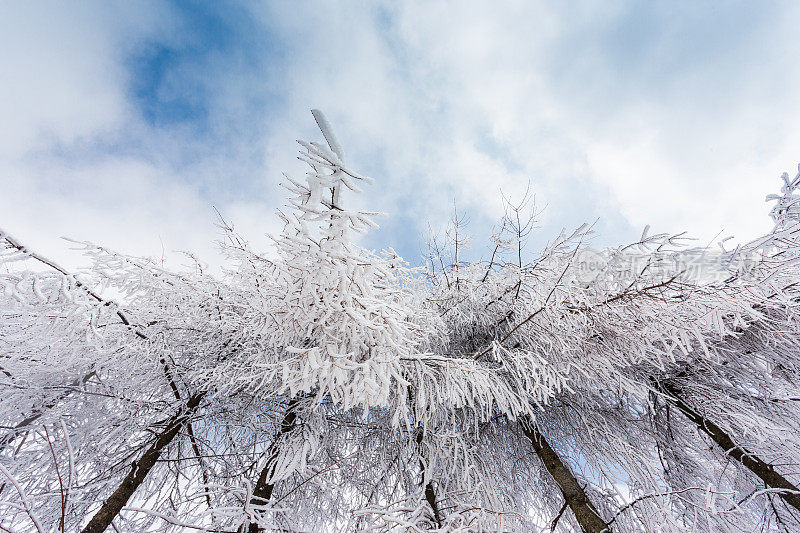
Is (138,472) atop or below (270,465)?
below

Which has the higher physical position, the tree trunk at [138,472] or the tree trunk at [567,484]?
the tree trunk at [567,484]

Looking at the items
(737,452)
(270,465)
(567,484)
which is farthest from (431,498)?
(737,452)

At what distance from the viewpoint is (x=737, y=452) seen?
3664 millimetres

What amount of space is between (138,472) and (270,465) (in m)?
1.07

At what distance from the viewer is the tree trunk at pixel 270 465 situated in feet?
8.85

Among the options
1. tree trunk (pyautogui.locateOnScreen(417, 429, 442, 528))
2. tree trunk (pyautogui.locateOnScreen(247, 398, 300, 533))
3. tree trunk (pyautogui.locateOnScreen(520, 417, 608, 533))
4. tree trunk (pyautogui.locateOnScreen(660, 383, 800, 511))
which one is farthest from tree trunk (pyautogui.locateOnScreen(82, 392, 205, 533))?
tree trunk (pyautogui.locateOnScreen(660, 383, 800, 511))

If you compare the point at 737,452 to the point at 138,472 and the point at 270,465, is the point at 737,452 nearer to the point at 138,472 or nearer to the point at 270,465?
the point at 270,465

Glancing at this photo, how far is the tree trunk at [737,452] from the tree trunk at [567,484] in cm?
137

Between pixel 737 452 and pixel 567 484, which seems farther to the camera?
pixel 737 452

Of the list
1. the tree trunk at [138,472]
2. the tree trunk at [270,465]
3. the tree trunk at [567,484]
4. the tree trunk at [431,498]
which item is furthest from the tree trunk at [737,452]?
the tree trunk at [138,472]

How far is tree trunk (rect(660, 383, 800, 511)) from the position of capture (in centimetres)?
326

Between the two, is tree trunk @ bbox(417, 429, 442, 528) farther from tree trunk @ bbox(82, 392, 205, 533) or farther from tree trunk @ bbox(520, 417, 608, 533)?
tree trunk @ bbox(82, 392, 205, 533)

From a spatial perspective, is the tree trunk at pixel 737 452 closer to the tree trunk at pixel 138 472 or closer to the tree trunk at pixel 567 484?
the tree trunk at pixel 567 484

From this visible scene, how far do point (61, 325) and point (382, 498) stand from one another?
3267 mm
